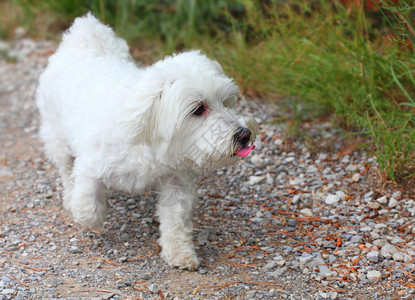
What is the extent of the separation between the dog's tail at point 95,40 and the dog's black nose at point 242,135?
4.38 ft

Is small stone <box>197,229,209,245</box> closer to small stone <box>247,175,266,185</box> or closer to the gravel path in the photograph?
the gravel path

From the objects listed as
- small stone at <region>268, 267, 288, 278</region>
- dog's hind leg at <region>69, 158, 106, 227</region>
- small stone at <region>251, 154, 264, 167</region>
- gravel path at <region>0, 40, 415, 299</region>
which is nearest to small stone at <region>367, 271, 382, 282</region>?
gravel path at <region>0, 40, 415, 299</region>

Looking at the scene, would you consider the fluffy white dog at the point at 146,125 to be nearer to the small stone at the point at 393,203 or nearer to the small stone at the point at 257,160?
the small stone at the point at 257,160

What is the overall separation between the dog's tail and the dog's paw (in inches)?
58.3

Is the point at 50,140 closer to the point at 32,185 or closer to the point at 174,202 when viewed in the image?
the point at 32,185

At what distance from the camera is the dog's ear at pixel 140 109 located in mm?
2631

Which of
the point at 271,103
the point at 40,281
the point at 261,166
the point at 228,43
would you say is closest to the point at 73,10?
the point at 228,43

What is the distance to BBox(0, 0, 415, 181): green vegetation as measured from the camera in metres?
3.72

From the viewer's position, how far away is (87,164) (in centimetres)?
300

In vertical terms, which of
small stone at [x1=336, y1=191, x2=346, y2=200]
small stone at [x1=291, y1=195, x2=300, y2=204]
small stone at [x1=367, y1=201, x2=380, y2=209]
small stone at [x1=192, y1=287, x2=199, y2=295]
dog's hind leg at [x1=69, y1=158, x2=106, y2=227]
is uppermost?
dog's hind leg at [x1=69, y1=158, x2=106, y2=227]

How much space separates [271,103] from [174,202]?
2165 millimetres

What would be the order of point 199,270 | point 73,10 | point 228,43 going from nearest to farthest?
point 199,270 < point 228,43 < point 73,10

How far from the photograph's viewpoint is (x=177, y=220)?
3.12m

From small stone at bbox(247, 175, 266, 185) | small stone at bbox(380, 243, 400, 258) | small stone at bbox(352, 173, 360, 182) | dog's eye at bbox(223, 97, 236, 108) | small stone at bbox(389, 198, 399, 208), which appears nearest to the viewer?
dog's eye at bbox(223, 97, 236, 108)
